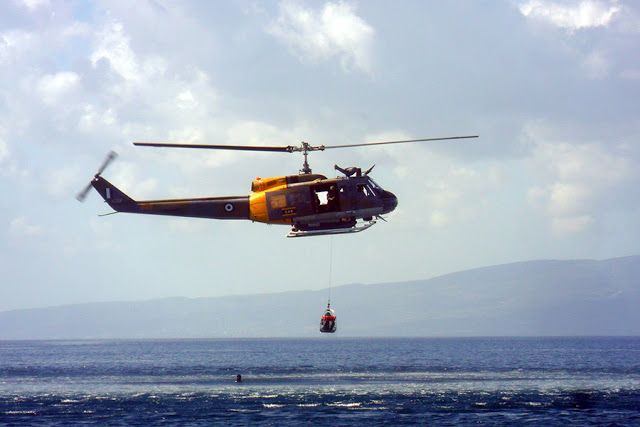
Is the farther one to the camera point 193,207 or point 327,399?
point 327,399

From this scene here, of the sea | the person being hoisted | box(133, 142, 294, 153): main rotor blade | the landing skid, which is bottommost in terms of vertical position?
the sea

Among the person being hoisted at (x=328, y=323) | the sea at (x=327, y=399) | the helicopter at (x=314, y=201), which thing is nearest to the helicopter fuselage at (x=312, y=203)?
the helicopter at (x=314, y=201)

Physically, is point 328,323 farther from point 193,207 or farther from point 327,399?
point 193,207

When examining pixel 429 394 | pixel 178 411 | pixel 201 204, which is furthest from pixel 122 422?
pixel 429 394

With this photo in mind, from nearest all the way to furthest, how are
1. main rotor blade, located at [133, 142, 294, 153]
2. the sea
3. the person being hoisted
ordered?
main rotor blade, located at [133, 142, 294, 153]
the sea
the person being hoisted

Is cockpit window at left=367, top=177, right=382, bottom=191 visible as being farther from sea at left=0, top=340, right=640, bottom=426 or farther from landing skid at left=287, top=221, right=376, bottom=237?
sea at left=0, top=340, right=640, bottom=426

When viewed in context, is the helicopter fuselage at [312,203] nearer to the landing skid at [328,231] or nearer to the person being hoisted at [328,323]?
the landing skid at [328,231]

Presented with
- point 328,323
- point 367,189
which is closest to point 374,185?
point 367,189

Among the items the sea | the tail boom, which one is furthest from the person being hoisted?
the tail boom

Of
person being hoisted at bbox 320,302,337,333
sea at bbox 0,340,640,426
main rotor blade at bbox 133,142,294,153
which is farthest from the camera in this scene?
person being hoisted at bbox 320,302,337,333

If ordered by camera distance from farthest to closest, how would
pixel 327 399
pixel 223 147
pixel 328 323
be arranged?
pixel 327 399 < pixel 328 323 < pixel 223 147

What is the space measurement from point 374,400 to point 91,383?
37839 millimetres

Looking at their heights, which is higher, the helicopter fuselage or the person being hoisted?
the helicopter fuselage

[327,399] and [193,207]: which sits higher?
[193,207]
